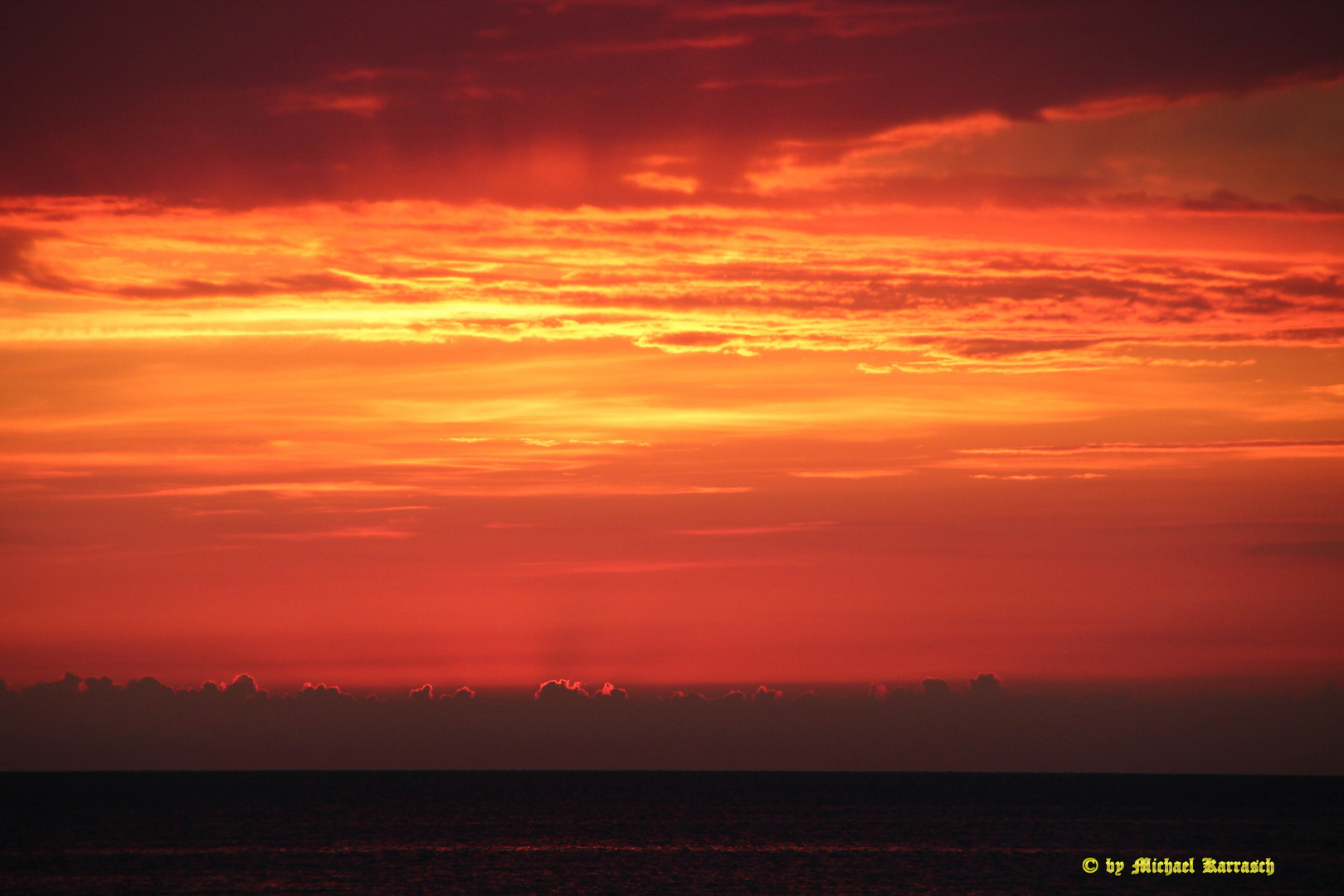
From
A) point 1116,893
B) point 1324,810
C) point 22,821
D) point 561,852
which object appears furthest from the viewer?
point 1324,810

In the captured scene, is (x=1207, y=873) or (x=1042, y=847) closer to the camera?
(x=1207, y=873)

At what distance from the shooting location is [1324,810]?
197 m

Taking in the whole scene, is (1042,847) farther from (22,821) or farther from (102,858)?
(22,821)

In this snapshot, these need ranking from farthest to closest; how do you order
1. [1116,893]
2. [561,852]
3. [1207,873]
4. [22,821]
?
1. [22,821]
2. [561,852]
3. [1207,873]
4. [1116,893]

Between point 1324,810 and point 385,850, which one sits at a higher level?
point 1324,810

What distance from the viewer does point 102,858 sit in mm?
122250

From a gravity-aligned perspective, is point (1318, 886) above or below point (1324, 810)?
below

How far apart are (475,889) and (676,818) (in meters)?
82.6

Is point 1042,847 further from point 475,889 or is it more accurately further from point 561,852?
point 475,889

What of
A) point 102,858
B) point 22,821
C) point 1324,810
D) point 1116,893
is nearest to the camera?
point 1116,893

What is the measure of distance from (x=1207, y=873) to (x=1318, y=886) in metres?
10.1

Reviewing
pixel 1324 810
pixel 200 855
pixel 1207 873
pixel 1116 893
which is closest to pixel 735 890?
pixel 1116 893

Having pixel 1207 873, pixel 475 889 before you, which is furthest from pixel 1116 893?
pixel 475 889

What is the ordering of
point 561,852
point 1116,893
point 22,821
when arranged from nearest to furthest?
point 1116,893 < point 561,852 < point 22,821
